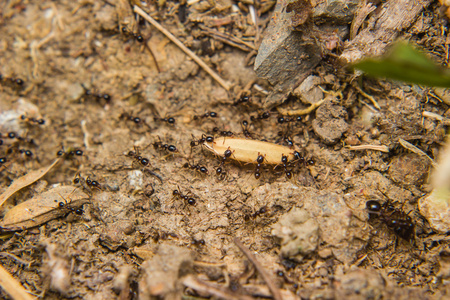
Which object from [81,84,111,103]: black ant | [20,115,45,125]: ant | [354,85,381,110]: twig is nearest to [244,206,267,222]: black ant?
[354,85,381,110]: twig

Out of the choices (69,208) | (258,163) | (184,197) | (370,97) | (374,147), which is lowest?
(69,208)

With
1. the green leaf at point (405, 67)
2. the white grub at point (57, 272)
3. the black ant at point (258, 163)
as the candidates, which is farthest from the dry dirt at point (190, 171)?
the green leaf at point (405, 67)

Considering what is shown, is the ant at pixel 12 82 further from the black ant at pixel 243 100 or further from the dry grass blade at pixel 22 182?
the black ant at pixel 243 100

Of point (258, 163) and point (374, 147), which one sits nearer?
point (374, 147)

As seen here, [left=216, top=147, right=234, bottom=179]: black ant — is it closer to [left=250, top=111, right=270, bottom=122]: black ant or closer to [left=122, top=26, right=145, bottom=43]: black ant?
[left=250, top=111, right=270, bottom=122]: black ant

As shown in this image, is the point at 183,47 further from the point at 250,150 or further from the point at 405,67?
the point at 405,67

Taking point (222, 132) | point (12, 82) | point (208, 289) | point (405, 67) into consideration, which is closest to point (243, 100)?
point (222, 132)
